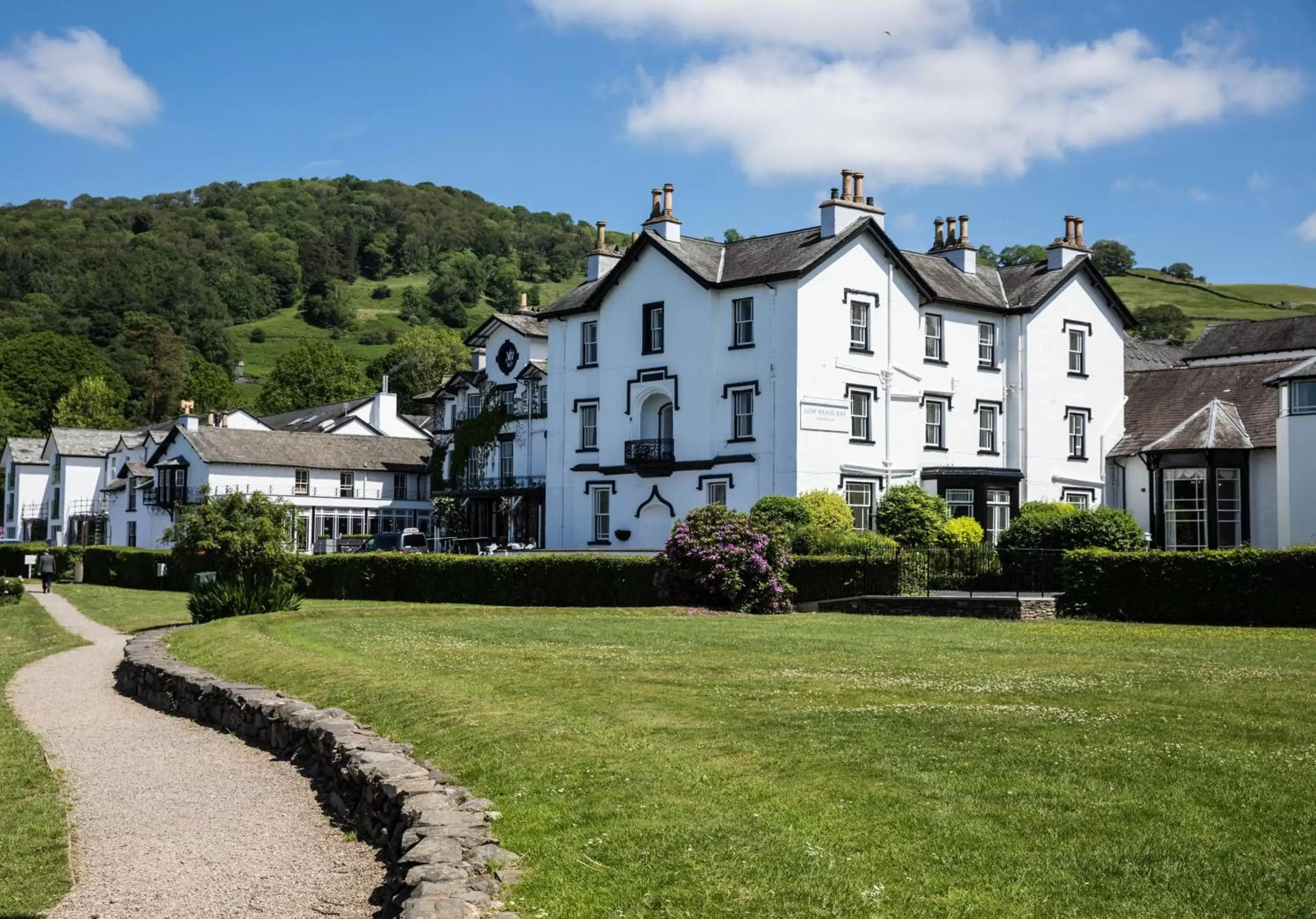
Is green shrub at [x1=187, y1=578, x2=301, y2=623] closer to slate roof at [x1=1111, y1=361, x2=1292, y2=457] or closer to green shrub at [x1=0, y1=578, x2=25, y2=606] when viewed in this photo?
green shrub at [x1=0, y1=578, x2=25, y2=606]

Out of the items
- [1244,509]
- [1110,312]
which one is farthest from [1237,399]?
[1110,312]

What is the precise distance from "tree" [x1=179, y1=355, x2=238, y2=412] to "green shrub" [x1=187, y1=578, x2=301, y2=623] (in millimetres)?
92219

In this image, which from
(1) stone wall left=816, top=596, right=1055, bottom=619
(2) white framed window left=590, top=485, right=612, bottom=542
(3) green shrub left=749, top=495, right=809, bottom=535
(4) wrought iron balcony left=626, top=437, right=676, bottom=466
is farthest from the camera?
(2) white framed window left=590, top=485, right=612, bottom=542

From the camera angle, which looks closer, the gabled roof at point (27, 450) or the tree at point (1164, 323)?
the gabled roof at point (27, 450)

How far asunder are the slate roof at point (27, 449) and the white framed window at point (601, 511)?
209 feet

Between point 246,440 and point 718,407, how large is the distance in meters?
36.2

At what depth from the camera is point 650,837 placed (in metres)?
9.62

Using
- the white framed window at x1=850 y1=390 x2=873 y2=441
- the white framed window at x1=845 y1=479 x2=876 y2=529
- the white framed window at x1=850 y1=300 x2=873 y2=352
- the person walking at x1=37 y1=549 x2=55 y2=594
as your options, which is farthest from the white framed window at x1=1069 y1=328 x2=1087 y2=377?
the person walking at x1=37 y1=549 x2=55 y2=594

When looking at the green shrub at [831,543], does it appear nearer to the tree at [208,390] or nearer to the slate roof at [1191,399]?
the slate roof at [1191,399]

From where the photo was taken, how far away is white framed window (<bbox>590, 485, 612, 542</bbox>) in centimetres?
5481

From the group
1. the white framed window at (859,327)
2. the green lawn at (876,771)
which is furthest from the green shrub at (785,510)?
the green lawn at (876,771)

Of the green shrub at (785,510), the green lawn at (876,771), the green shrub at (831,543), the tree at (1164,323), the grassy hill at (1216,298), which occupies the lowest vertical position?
the green lawn at (876,771)

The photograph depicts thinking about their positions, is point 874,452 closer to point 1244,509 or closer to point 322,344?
point 1244,509

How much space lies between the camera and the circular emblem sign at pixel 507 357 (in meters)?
66.1
